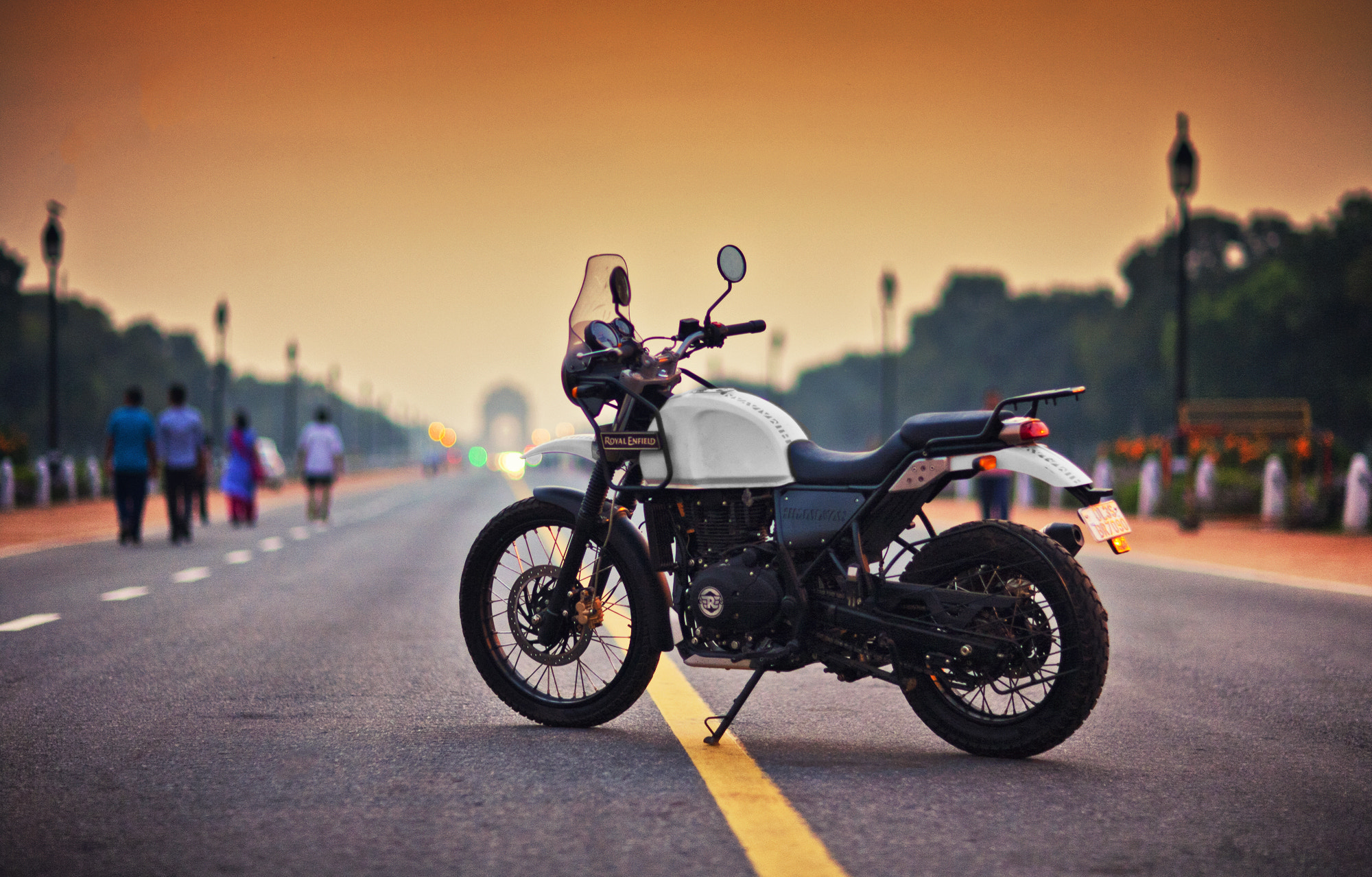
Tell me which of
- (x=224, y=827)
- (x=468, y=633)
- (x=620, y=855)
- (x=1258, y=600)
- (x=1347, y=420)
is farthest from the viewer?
(x=1347, y=420)

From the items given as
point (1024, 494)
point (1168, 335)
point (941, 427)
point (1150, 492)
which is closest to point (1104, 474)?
point (1024, 494)

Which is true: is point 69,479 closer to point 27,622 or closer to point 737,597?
point 27,622

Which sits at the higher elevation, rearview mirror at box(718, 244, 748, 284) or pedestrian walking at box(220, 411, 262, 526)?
rearview mirror at box(718, 244, 748, 284)

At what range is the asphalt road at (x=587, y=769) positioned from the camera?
12.1 ft

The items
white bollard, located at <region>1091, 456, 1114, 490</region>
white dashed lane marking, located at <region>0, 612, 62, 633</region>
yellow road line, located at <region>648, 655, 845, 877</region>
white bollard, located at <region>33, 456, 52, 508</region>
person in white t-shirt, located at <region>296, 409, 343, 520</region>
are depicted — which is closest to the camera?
yellow road line, located at <region>648, 655, 845, 877</region>

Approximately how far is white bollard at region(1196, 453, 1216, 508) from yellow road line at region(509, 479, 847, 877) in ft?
61.8

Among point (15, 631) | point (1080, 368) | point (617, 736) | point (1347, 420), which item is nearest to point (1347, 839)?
point (617, 736)

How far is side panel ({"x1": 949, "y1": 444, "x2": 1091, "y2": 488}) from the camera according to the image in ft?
15.1

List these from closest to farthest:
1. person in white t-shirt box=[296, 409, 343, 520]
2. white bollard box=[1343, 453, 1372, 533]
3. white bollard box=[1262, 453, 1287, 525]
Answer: white bollard box=[1343, 453, 1372, 533], white bollard box=[1262, 453, 1287, 525], person in white t-shirt box=[296, 409, 343, 520]

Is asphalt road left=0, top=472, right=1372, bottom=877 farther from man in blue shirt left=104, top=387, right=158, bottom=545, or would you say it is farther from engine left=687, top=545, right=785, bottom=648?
man in blue shirt left=104, top=387, right=158, bottom=545

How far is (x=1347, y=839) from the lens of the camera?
3.86 m

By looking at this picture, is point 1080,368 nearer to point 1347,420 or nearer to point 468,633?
point 1347,420

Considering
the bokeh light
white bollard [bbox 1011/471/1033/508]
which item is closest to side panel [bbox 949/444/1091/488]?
the bokeh light

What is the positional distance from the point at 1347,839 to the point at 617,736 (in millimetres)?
2556
